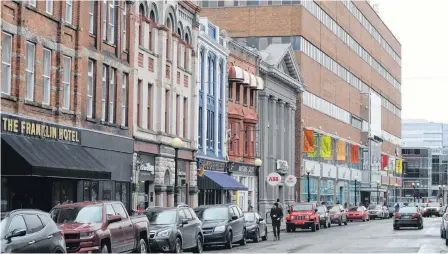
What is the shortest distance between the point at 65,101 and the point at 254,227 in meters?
10.0

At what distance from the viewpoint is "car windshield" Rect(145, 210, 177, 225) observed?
29719 mm

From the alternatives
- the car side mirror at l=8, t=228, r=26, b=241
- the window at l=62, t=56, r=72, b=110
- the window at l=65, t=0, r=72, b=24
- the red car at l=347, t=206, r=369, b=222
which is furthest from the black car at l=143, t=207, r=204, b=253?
the red car at l=347, t=206, r=369, b=222

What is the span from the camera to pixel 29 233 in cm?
1925

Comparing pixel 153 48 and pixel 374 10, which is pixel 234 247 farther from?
pixel 374 10

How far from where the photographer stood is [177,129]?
168ft

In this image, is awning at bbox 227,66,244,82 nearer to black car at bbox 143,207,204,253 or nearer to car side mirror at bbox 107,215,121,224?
black car at bbox 143,207,204,253

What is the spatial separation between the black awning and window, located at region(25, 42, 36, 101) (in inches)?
69.4

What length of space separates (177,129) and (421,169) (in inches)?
5941

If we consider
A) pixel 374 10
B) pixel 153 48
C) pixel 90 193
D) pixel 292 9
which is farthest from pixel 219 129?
pixel 374 10

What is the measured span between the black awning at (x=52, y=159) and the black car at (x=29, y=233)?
11.5m

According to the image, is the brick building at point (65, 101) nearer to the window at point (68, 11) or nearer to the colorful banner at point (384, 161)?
the window at point (68, 11)

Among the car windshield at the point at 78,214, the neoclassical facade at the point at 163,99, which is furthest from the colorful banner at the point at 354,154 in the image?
the car windshield at the point at 78,214

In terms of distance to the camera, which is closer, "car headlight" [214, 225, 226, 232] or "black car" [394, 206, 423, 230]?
"car headlight" [214, 225, 226, 232]

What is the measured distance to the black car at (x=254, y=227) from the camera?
40.7 m
